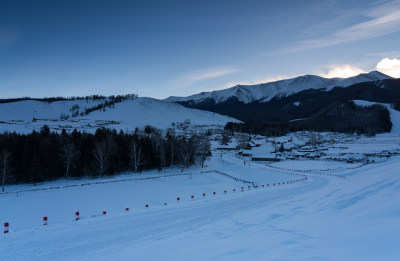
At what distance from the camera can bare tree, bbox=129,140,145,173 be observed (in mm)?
41828

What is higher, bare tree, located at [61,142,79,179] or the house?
bare tree, located at [61,142,79,179]

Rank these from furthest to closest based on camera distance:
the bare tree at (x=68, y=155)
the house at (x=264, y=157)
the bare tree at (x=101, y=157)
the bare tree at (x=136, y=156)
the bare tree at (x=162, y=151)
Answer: the house at (x=264, y=157), the bare tree at (x=162, y=151), the bare tree at (x=136, y=156), the bare tree at (x=101, y=157), the bare tree at (x=68, y=155)

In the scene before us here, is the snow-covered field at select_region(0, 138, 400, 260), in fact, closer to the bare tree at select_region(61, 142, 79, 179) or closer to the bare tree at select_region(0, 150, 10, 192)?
the bare tree at select_region(0, 150, 10, 192)

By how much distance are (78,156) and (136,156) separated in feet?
34.4

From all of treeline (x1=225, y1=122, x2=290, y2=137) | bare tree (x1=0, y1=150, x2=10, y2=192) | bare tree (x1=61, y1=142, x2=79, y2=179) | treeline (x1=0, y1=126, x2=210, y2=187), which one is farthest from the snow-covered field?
treeline (x1=225, y1=122, x2=290, y2=137)

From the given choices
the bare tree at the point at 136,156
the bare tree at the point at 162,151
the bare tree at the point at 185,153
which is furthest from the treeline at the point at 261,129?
the bare tree at the point at 136,156

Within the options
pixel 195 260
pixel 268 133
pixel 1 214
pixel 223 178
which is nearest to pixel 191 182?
pixel 223 178

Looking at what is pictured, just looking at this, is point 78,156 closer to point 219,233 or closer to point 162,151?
point 162,151

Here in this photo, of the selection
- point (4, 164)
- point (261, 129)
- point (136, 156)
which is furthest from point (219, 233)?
point (261, 129)

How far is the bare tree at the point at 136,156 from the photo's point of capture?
4183cm

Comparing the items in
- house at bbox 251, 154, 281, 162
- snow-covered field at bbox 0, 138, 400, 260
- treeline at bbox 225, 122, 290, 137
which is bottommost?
house at bbox 251, 154, 281, 162

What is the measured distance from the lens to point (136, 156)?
4472 centimetres

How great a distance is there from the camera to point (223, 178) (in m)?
40.1

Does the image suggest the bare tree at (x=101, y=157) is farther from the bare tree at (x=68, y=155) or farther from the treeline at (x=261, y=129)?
the treeline at (x=261, y=129)
